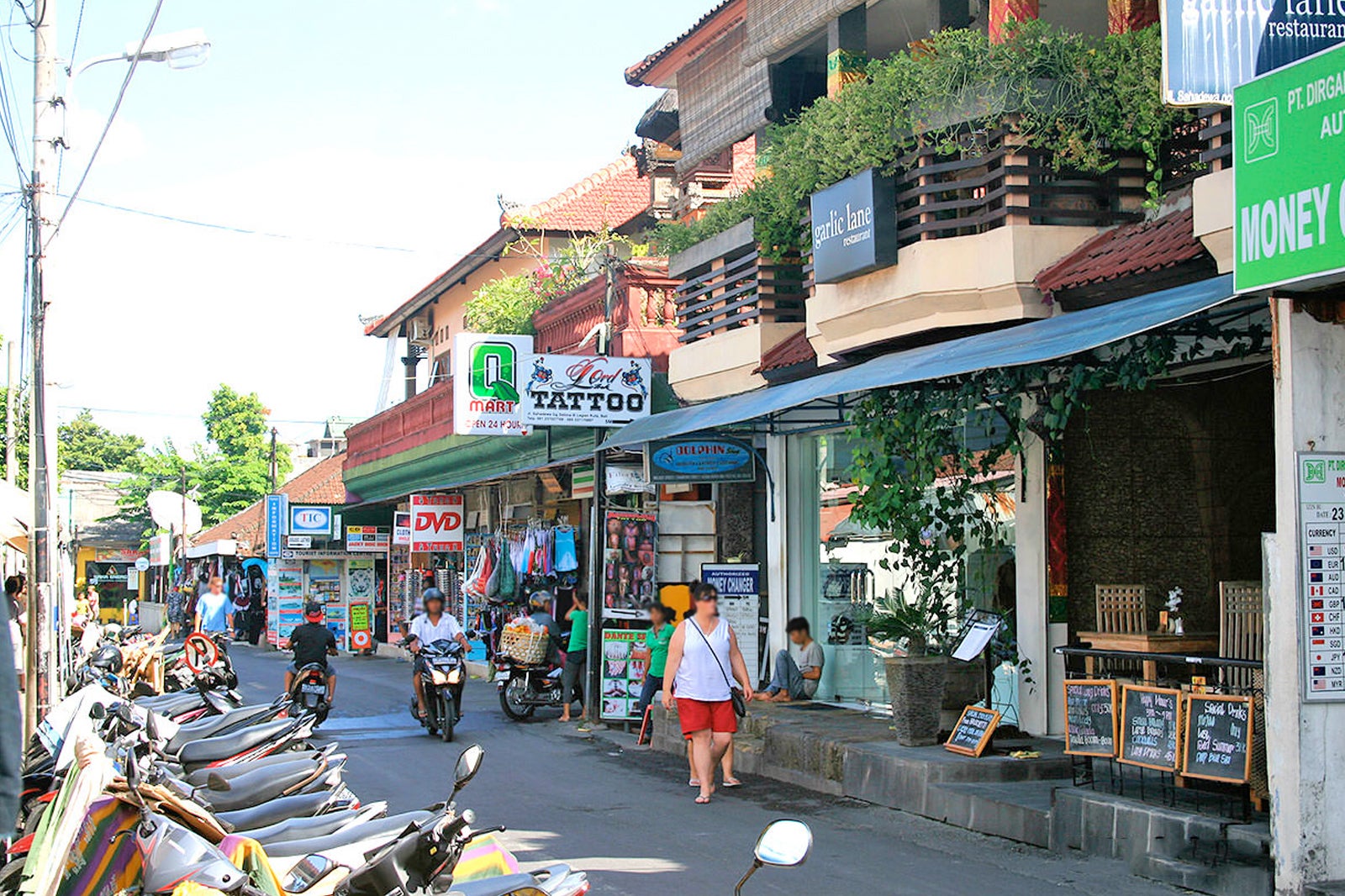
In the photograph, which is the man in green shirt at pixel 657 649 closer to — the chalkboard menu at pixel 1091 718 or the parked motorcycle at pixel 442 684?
the parked motorcycle at pixel 442 684

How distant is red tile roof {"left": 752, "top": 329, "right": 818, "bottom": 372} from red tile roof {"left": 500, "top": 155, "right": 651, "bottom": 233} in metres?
9.95

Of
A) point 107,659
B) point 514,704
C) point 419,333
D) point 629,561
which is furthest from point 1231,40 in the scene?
point 419,333

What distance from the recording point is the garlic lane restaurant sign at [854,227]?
12.1 m

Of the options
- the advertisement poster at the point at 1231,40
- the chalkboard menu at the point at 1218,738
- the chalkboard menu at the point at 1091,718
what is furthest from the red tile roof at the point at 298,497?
the advertisement poster at the point at 1231,40

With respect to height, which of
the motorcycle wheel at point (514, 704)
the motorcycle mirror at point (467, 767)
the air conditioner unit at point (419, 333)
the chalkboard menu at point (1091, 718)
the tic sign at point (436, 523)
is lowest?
the motorcycle wheel at point (514, 704)

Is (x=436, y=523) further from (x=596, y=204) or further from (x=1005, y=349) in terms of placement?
(x=1005, y=349)

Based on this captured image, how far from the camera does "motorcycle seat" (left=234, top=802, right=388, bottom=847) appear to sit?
548cm

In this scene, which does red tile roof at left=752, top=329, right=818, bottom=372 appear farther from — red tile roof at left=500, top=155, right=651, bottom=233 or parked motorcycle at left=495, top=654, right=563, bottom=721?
red tile roof at left=500, top=155, right=651, bottom=233

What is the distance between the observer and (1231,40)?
27.2 ft

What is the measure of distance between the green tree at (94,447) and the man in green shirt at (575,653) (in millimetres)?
60095

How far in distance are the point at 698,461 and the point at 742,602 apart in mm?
1788

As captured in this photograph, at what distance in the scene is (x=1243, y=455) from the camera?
11992 mm

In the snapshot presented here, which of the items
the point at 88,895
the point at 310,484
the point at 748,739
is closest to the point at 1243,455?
the point at 748,739

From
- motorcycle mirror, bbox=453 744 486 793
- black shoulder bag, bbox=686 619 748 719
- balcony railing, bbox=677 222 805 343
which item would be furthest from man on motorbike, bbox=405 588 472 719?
motorcycle mirror, bbox=453 744 486 793
